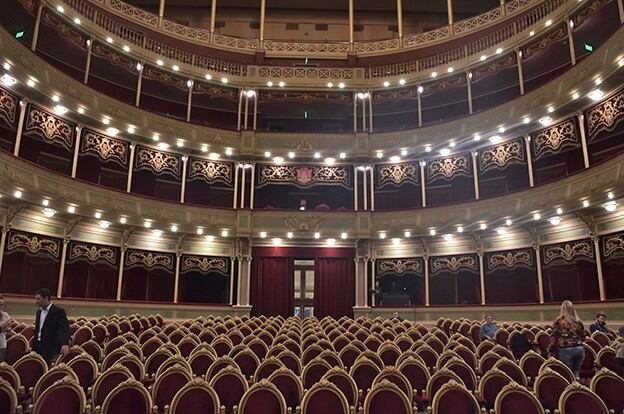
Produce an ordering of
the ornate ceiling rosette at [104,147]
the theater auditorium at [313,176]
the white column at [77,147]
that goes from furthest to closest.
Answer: the ornate ceiling rosette at [104,147]
the white column at [77,147]
the theater auditorium at [313,176]

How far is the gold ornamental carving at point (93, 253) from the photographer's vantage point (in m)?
14.2

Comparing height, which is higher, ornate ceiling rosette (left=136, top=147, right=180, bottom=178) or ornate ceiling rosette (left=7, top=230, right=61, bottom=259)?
ornate ceiling rosette (left=136, top=147, right=180, bottom=178)

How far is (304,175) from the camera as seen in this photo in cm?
1852

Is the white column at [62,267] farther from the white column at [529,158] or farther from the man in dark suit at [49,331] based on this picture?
the white column at [529,158]

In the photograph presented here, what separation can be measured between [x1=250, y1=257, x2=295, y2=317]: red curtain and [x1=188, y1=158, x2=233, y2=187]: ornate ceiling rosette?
3344 mm

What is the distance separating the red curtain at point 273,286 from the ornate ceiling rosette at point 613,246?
10144 mm

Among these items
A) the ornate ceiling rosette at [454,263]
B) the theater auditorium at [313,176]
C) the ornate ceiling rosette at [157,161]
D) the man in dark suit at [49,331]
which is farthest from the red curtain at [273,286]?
the man in dark suit at [49,331]

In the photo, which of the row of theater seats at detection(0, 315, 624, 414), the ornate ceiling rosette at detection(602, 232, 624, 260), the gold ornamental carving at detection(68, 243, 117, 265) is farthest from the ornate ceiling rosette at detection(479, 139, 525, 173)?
the gold ornamental carving at detection(68, 243, 117, 265)

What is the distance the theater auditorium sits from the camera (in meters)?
12.2

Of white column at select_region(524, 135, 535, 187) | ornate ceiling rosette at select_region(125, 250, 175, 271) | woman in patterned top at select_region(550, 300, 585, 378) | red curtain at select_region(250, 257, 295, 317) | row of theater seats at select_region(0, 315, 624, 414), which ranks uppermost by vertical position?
white column at select_region(524, 135, 535, 187)

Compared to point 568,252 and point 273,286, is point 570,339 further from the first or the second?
point 273,286

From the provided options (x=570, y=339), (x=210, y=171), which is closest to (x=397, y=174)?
(x=210, y=171)

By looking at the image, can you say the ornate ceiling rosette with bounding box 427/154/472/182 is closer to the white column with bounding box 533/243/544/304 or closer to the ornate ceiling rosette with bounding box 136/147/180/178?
the white column with bounding box 533/243/544/304

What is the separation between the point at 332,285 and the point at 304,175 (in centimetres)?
440
